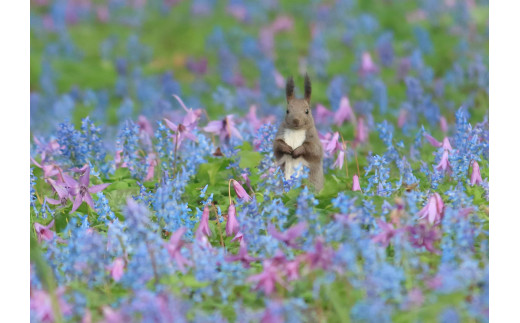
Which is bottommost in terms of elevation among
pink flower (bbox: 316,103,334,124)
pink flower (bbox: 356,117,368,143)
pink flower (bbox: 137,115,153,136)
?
Answer: pink flower (bbox: 137,115,153,136)

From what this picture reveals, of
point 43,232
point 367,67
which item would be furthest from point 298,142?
point 367,67

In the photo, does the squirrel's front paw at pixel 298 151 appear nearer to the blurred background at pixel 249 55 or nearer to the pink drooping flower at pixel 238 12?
the blurred background at pixel 249 55

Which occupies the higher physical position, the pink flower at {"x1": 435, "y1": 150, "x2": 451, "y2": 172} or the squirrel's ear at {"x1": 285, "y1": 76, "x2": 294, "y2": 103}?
the squirrel's ear at {"x1": 285, "y1": 76, "x2": 294, "y2": 103}

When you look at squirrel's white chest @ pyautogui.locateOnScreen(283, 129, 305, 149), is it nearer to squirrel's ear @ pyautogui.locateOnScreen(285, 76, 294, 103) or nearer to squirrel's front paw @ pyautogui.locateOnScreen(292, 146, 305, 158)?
squirrel's front paw @ pyautogui.locateOnScreen(292, 146, 305, 158)

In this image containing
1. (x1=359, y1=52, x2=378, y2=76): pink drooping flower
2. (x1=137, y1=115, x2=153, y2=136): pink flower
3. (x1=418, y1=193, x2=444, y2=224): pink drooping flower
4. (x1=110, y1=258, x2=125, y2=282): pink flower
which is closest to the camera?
(x1=110, y1=258, x2=125, y2=282): pink flower

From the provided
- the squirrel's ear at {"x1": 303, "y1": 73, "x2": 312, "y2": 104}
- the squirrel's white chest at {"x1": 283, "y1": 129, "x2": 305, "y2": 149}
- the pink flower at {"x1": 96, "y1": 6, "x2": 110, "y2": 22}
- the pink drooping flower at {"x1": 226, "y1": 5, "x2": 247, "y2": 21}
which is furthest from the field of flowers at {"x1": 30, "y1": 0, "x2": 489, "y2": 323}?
the pink flower at {"x1": 96, "y1": 6, "x2": 110, "y2": 22}

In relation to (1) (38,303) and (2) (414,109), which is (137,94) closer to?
(2) (414,109)


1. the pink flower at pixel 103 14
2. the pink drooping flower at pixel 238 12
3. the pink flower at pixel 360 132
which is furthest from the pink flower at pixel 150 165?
the pink flower at pixel 103 14
